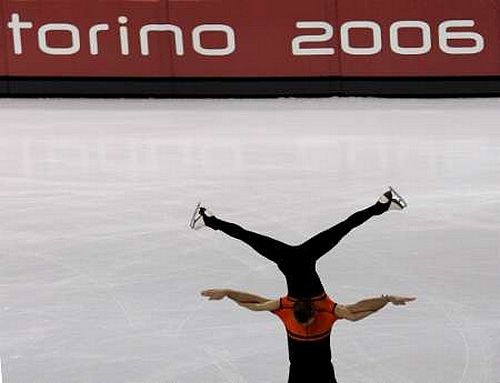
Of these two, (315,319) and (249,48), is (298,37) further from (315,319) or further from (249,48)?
(315,319)

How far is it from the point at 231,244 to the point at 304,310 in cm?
190

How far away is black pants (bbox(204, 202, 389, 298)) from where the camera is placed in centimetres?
105

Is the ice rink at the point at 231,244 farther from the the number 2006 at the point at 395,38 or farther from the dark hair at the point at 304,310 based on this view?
the the number 2006 at the point at 395,38

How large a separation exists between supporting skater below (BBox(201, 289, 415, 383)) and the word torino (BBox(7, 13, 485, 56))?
6019mm

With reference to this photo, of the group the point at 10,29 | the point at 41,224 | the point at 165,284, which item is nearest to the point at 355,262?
the point at 165,284

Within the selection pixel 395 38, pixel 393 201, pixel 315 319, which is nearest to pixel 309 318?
pixel 315 319

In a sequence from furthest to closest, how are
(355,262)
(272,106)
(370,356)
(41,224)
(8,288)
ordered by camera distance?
1. (272,106)
2. (41,224)
3. (355,262)
4. (8,288)
5. (370,356)

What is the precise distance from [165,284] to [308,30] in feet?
15.4

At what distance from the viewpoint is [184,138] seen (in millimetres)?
5305

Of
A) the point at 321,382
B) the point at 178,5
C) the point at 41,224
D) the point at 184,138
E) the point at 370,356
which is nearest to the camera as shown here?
the point at 321,382

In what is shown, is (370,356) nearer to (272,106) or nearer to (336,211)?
(336,211)

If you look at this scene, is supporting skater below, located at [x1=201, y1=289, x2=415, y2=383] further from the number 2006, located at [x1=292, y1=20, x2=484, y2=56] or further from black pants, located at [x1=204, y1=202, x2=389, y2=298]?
the number 2006, located at [x1=292, y1=20, x2=484, y2=56]

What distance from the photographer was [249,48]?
281 inches

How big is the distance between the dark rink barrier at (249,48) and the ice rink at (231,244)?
39.7 inches
